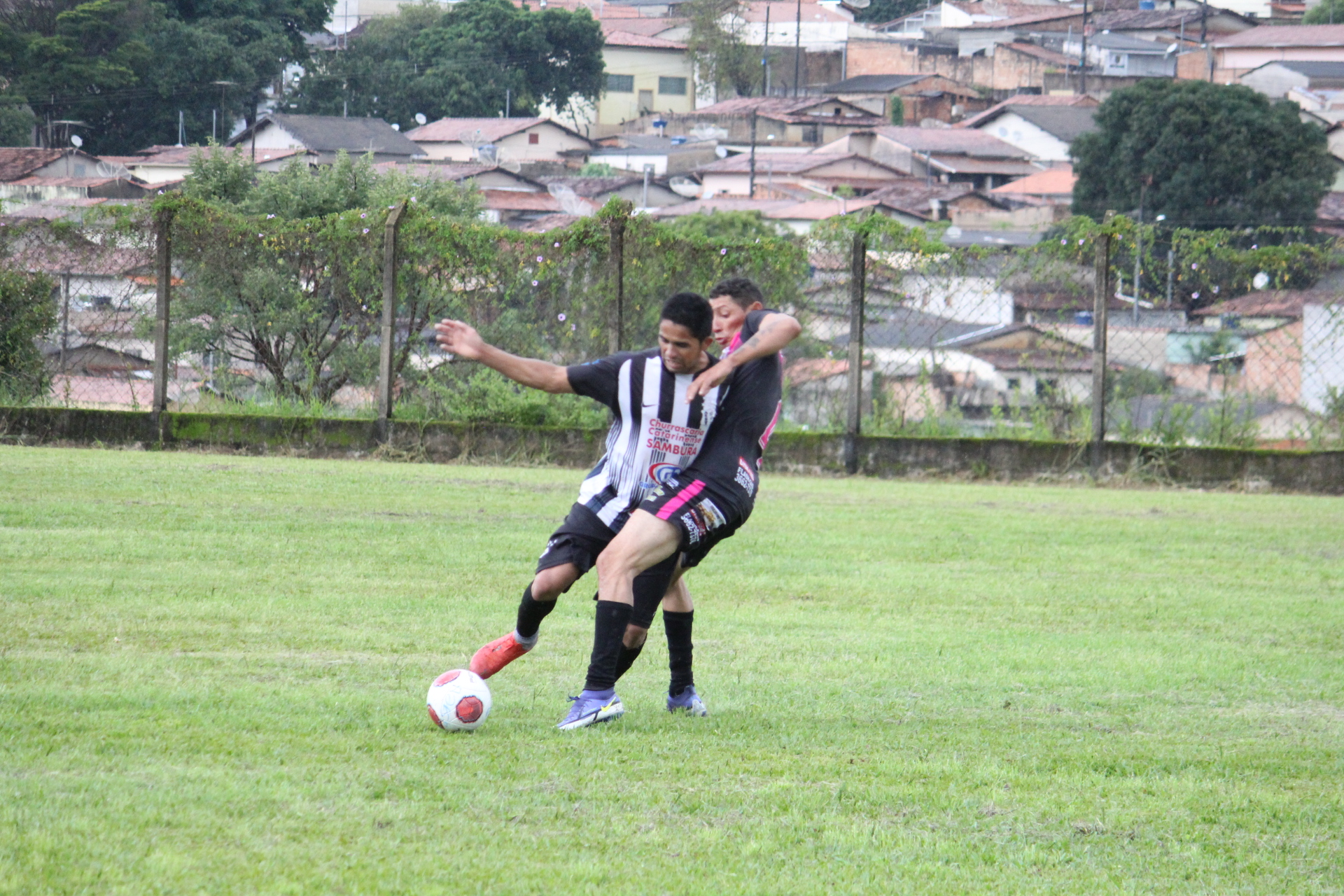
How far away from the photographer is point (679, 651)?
548cm

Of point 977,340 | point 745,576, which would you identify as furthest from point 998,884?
point 977,340

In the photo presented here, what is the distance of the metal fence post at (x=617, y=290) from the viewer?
13.6 meters

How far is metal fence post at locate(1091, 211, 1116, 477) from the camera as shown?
13055mm

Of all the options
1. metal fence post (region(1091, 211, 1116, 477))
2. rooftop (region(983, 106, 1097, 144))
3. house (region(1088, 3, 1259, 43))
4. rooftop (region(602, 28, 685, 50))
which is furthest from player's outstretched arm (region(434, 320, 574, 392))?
rooftop (region(602, 28, 685, 50))

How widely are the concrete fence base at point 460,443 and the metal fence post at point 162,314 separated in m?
0.13

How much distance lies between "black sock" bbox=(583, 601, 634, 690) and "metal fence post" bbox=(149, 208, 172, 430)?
9558mm

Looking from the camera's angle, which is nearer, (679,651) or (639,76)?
(679,651)

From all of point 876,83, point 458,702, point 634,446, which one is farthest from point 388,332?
point 876,83

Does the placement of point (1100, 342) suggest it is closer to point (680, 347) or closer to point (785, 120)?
point (680, 347)

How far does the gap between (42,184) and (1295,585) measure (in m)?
52.0

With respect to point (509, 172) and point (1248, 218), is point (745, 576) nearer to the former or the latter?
point (1248, 218)

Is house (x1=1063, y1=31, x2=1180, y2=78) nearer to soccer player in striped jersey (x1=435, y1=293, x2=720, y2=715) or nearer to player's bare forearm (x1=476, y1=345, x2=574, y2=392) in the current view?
soccer player in striped jersey (x1=435, y1=293, x2=720, y2=715)

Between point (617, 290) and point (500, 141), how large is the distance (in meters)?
66.5

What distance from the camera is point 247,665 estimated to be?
5.55 metres
